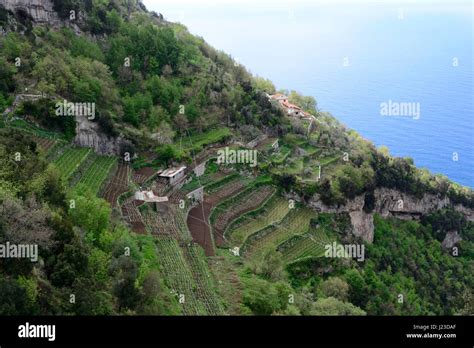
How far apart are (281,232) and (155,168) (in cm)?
789

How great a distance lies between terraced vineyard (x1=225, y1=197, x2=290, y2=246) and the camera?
29.0 metres

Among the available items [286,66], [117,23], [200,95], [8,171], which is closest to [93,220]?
[8,171]

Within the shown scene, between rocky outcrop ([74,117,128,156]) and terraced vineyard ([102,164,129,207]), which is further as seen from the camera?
rocky outcrop ([74,117,128,156])

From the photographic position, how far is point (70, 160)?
27.8 metres

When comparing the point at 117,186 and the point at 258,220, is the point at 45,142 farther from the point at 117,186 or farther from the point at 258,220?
the point at 258,220

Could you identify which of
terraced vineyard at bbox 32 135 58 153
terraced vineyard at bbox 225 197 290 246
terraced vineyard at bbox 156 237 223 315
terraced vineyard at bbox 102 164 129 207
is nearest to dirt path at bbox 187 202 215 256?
terraced vineyard at bbox 156 237 223 315

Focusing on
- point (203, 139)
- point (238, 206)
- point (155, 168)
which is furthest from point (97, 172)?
point (203, 139)

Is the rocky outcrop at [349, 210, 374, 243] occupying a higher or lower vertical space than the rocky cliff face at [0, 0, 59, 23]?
lower

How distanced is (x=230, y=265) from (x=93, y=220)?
23.0 ft

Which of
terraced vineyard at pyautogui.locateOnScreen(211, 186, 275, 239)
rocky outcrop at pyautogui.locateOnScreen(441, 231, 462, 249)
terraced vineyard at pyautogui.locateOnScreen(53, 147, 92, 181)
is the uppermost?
terraced vineyard at pyautogui.locateOnScreen(53, 147, 92, 181)

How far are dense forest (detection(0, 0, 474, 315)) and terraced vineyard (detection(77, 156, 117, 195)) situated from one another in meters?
0.31

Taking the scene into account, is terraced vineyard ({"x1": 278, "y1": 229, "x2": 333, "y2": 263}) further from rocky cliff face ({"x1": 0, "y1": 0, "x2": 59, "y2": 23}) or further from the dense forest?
rocky cliff face ({"x1": 0, "y1": 0, "x2": 59, "y2": 23})

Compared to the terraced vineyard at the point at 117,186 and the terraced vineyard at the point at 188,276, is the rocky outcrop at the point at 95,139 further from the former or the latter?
the terraced vineyard at the point at 188,276

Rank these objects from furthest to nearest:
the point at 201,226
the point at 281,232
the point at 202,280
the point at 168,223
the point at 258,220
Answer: the point at 258,220 < the point at 281,232 < the point at 201,226 < the point at 168,223 < the point at 202,280
